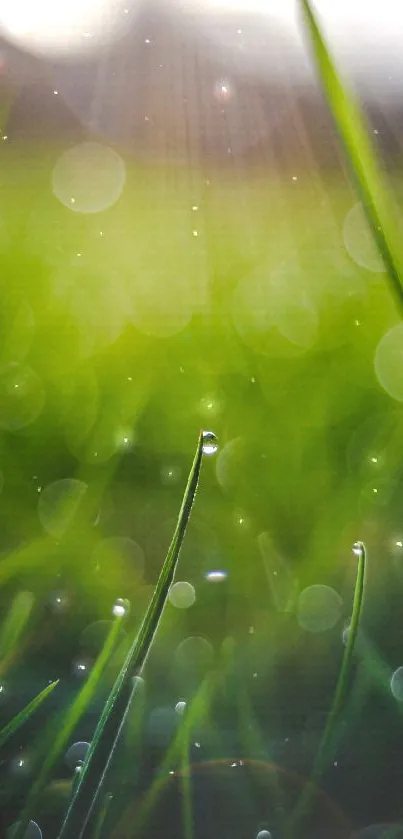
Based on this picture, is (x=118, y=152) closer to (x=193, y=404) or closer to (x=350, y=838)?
(x=193, y=404)

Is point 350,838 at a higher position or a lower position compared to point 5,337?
higher

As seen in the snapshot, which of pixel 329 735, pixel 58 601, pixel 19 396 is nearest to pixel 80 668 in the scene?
pixel 58 601

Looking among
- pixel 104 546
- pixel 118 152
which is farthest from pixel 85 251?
pixel 104 546

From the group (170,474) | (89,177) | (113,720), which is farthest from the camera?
(89,177)

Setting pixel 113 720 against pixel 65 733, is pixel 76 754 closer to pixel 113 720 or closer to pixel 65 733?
pixel 65 733

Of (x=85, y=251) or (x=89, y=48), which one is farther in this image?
(x=89, y=48)

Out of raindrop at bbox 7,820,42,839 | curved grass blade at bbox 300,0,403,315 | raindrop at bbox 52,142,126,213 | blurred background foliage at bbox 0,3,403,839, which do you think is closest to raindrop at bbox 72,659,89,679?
blurred background foliage at bbox 0,3,403,839

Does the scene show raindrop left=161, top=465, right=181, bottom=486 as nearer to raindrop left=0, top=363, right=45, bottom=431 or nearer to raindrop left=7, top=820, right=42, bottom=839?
raindrop left=0, top=363, right=45, bottom=431
